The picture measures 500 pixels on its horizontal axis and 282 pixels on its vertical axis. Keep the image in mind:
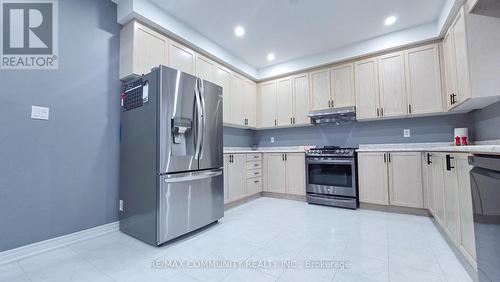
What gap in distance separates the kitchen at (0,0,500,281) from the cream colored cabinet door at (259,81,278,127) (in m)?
0.83

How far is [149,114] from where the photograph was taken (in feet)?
7.10

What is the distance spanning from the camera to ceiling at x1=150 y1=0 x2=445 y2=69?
259 centimetres

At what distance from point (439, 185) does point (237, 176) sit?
101 inches

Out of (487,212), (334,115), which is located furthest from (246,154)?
(487,212)

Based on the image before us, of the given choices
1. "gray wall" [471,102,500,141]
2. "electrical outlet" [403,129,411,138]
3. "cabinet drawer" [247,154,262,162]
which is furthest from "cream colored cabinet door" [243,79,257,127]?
"gray wall" [471,102,500,141]

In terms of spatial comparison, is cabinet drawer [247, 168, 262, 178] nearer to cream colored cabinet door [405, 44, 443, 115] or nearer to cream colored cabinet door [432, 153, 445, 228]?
cream colored cabinet door [432, 153, 445, 228]

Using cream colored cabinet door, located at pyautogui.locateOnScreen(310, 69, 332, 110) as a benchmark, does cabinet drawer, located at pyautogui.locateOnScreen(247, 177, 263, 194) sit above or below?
below

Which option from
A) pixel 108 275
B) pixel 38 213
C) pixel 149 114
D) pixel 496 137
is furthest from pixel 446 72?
pixel 38 213

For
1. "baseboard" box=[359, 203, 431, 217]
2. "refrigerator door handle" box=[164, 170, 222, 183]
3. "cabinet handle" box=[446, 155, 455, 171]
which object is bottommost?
"baseboard" box=[359, 203, 431, 217]

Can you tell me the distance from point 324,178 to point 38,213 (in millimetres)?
3627

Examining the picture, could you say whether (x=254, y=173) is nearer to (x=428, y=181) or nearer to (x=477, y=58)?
(x=428, y=181)

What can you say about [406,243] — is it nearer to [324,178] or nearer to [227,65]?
[324,178]

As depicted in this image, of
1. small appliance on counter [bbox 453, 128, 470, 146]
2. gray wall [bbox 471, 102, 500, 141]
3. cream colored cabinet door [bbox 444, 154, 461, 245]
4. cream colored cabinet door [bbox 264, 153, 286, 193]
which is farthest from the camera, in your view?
cream colored cabinet door [bbox 264, 153, 286, 193]

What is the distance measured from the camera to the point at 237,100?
4.12 meters
